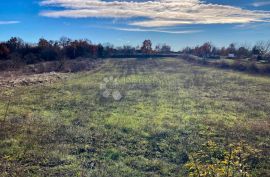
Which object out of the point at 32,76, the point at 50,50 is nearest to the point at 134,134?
the point at 32,76

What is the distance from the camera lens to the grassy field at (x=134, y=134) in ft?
30.0

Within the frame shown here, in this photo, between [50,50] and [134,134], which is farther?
[50,50]

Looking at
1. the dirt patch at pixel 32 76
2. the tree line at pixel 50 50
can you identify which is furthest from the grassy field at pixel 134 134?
the tree line at pixel 50 50

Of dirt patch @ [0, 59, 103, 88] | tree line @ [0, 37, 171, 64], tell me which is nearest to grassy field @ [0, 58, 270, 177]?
dirt patch @ [0, 59, 103, 88]

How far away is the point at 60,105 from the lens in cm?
1823

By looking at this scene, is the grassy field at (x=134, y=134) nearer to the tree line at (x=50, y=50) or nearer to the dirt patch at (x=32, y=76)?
the dirt patch at (x=32, y=76)

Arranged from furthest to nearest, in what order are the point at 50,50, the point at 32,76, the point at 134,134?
the point at 50,50 < the point at 32,76 < the point at 134,134

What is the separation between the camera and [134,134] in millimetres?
12492

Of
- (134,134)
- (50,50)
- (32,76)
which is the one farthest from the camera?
(50,50)

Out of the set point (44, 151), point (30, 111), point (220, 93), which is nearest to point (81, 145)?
point (44, 151)

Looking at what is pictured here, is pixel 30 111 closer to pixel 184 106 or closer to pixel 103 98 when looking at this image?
pixel 103 98

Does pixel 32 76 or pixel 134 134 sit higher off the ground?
pixel 32 76

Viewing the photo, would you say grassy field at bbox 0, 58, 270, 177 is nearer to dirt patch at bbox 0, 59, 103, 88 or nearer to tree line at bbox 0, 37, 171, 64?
dirt patch at bbox 0, 59, 103, 88

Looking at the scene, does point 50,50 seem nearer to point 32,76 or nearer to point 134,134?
point 32,76
